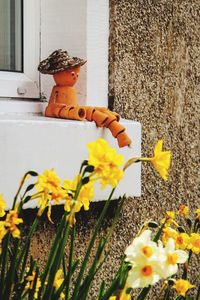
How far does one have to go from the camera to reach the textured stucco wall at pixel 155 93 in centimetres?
202

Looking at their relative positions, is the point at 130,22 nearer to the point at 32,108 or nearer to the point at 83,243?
the point at 32,108

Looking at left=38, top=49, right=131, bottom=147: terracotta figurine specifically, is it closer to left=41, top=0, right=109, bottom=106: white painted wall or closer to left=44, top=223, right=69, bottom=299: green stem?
left=41, top=0, right=109, bottom=106: white painted wall

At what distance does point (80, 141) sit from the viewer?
1.75m

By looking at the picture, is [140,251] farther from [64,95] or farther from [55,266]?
[64,95]

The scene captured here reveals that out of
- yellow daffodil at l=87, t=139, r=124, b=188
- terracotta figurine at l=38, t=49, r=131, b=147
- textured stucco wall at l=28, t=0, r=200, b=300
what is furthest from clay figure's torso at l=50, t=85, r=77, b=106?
yellow daffodil at l=87, t=139, r=124, b=188

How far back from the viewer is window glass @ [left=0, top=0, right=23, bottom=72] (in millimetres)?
1901

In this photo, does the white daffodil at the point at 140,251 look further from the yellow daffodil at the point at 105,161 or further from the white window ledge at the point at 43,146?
the white window ledge at the point at 43,146

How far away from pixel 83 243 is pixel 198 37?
3.09ft

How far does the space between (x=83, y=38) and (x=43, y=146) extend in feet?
1.37

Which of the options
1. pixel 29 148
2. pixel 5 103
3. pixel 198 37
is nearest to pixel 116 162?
pixel 29 148

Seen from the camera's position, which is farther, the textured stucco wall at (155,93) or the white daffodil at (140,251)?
the textured stucco wall at (155,93)

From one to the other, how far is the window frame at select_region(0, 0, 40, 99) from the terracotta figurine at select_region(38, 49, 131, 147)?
94mm

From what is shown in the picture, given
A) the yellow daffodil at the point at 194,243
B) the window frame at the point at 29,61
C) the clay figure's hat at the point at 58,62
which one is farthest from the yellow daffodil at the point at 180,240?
the window frame at the point at 29,61

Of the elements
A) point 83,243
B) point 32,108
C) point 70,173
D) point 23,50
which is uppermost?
point 23,50
